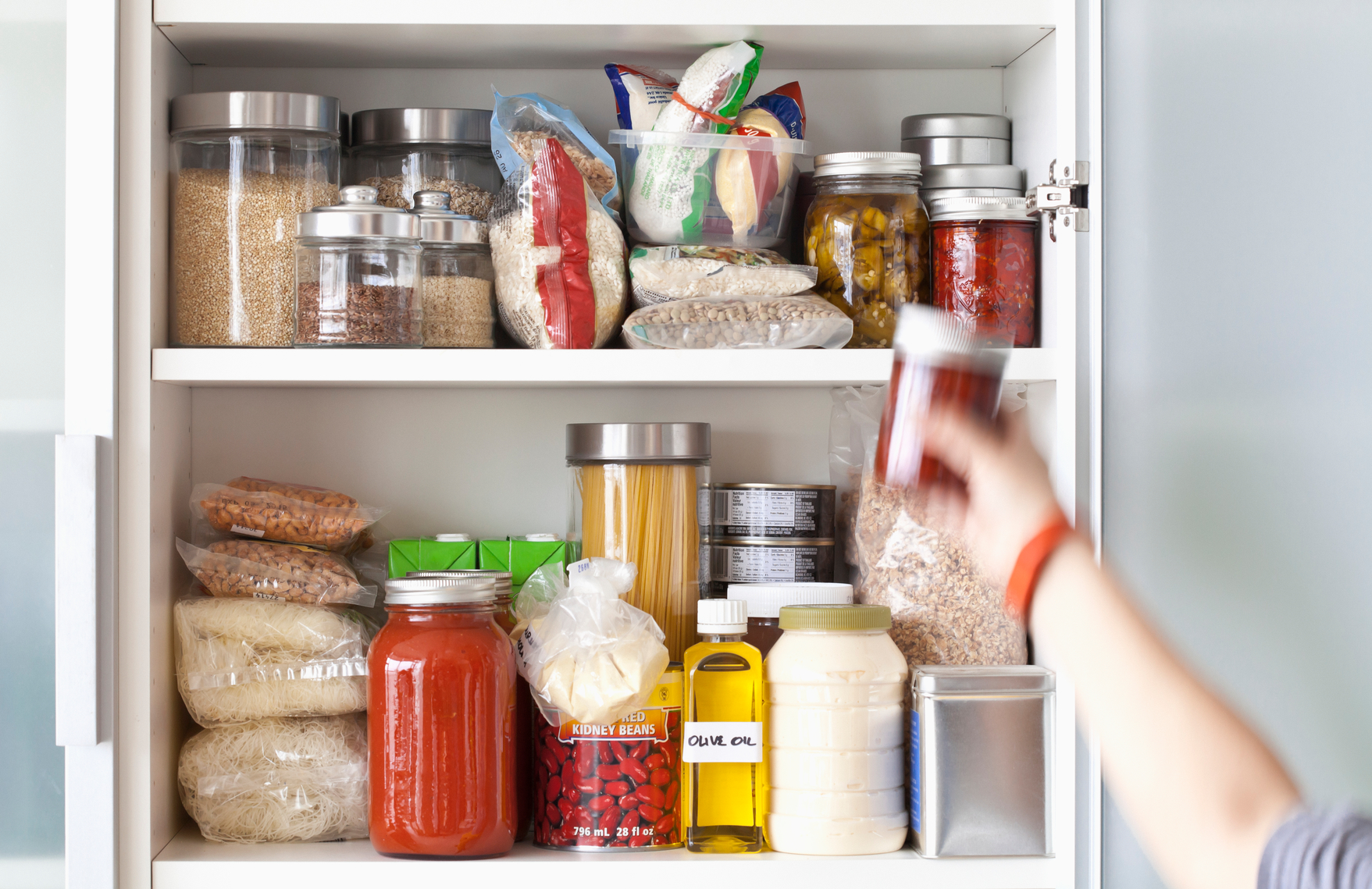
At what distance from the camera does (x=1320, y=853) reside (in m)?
0.40

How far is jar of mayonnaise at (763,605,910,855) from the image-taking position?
92cm

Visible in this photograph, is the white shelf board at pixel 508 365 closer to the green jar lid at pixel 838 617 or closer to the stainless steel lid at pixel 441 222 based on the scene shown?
the stainless steel lid at pixel 441 222

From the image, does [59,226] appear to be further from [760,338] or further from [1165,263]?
[1165,263]

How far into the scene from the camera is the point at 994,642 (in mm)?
985

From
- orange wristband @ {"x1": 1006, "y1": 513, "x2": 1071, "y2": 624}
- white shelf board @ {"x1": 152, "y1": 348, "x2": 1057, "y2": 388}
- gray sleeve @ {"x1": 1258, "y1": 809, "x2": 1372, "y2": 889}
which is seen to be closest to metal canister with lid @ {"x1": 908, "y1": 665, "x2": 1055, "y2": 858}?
white shelf board @ {"x1": 152, "y1": 348, "x2": 1057, "y2": 388}

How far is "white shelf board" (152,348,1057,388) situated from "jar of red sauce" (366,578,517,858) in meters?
0.19

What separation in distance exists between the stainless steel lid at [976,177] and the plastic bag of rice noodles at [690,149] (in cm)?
22

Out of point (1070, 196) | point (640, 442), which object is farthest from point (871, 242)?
point (640, 442)

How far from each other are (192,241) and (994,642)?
2.76 ft

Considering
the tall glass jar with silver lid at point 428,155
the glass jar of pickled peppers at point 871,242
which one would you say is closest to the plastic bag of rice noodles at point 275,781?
the tall glass jar with silver lid at point 428,155

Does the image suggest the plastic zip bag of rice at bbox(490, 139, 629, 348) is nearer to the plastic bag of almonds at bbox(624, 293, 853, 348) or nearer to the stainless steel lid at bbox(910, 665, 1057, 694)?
the plastic bag of almonds at bbox(624, 293, 853, 348)

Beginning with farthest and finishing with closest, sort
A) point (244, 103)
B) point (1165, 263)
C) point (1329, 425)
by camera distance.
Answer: point (244, 103) → point (1165, 263) → point (1329, 425)

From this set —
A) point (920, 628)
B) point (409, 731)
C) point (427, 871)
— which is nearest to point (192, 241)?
point (409, 731)

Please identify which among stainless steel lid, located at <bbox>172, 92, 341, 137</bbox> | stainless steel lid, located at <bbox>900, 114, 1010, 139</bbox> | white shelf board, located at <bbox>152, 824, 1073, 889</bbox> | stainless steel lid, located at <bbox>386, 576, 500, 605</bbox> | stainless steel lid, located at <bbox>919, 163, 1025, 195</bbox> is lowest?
white shelf board, located at <bbox>152, 824, 1073, 889</bbox>
